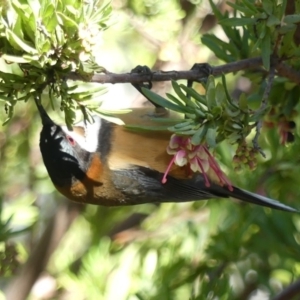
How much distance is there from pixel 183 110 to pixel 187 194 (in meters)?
0.70

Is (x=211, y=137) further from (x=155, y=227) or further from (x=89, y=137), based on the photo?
(x=155, y=227)

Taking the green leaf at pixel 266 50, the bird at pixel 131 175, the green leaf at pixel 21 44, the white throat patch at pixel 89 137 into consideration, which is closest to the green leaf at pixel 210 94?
the green leaf at pixel 266 50

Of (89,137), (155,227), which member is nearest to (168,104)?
(89,137)

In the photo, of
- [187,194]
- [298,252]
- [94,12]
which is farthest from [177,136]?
[298,252]

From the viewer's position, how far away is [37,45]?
3.13ft

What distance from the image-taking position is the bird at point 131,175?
176cm

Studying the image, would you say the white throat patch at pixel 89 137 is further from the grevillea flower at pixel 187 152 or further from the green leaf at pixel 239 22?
the green leaf at pixel 239 22

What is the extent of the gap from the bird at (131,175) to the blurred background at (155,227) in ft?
0.43

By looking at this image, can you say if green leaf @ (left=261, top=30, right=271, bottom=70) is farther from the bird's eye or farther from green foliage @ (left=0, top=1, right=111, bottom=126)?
the bird's eye

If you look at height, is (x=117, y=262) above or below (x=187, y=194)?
below

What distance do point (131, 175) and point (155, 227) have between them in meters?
0.55

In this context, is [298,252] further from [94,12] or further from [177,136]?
[94,12]

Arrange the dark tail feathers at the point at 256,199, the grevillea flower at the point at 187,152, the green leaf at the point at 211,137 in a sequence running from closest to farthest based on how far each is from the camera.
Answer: the green leaf at the point at 211,137 < the grevillea flower at the point at 187,152 < the dark tail feathers at the point at 256,199

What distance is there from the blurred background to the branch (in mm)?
458
